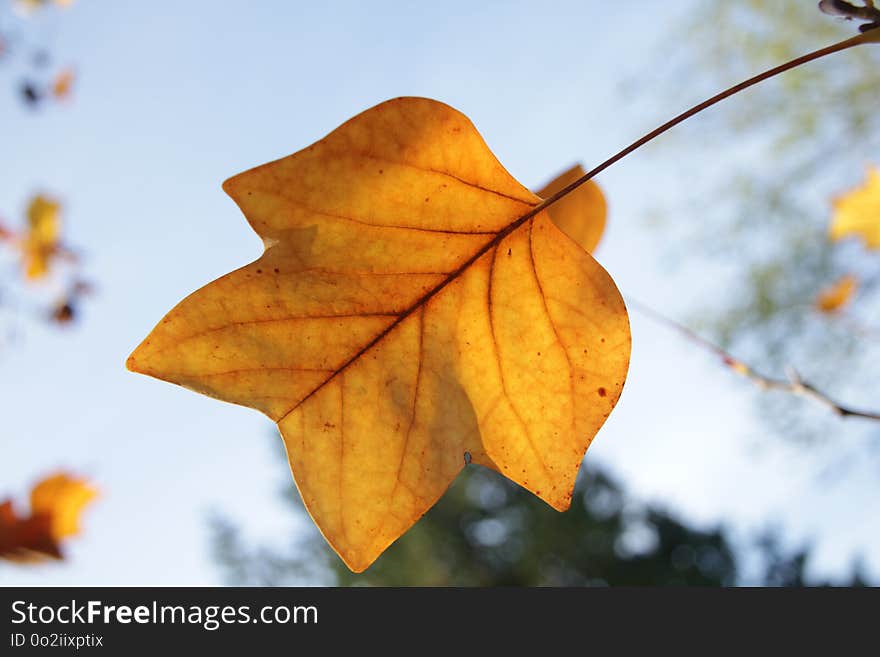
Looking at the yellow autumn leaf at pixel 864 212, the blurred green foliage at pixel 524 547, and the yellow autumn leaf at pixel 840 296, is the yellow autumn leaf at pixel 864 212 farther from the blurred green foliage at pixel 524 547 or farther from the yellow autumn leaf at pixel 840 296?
the blurred green foliage at pixel 524 547

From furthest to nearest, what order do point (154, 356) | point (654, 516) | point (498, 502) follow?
1. point (654, 516)
2. point (498, 502)
3. point (154, 356)

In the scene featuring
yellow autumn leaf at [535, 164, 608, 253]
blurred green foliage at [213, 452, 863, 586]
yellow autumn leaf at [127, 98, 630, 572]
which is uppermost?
yellow autumn leaf at [535, 164, 608, 253]

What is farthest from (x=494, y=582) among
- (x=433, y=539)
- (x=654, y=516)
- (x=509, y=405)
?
(x=509, y=405)

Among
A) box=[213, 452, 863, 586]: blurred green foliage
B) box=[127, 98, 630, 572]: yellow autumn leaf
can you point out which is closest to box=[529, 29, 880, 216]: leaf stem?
box=[127, 98, 630, 572]: yellow autumn leaf

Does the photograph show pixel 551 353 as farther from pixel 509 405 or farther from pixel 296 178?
pixel 296 178

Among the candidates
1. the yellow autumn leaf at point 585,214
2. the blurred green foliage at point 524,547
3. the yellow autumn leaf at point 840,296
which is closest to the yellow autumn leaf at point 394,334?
the yellow autumn leaf at point 585,214

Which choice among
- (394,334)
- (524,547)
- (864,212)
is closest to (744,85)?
(394,334)

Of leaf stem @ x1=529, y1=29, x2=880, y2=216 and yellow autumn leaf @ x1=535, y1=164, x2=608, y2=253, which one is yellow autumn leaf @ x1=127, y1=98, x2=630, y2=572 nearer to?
leaf stem @ x1=529, y1=29, x2=880, y2=216
